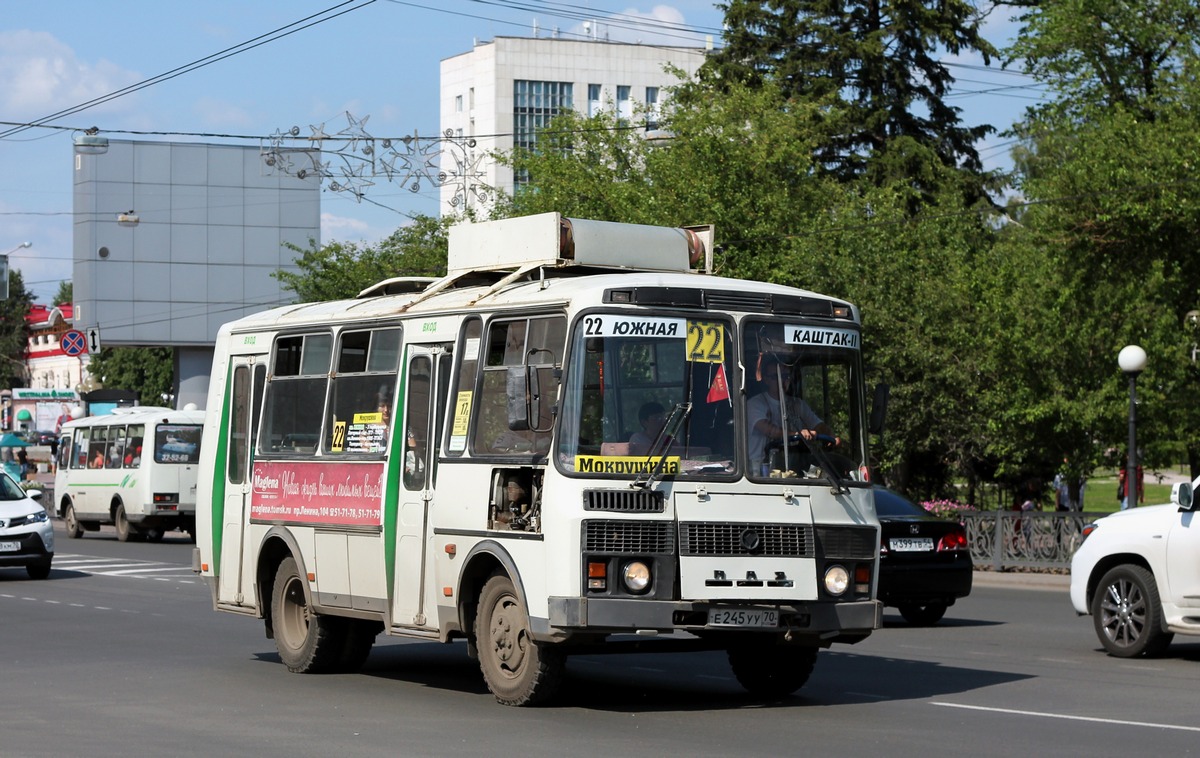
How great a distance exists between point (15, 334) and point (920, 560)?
13551cm

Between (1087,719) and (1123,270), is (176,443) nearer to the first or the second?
(1123,270)

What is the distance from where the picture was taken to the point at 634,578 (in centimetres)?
1104

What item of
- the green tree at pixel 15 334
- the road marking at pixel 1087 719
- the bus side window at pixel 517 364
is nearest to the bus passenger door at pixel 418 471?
the bus side window at pixel 517 364

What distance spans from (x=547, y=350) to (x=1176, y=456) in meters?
22.2

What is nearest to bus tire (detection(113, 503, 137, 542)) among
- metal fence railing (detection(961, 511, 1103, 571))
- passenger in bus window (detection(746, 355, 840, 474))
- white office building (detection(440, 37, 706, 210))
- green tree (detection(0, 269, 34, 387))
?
metal fence railing (detection(961, 511, 1103, 571))

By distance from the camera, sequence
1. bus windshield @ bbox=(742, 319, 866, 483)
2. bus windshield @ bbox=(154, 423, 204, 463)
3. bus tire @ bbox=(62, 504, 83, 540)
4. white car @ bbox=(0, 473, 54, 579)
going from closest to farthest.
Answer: bus windshield @ bbox=(742, 319, 866, 483) < white car @ bbox=(0, 473, 54, 579) < bus windshield @ bbox=(154, 423, 204, 463) < bus tire @ bbox=(62, 504, 83, 540)

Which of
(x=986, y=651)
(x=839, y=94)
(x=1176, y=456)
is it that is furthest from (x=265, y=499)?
(x=839, y=94)

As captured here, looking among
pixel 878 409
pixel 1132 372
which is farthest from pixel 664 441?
pixel 1132 372

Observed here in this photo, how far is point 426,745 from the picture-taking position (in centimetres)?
1012

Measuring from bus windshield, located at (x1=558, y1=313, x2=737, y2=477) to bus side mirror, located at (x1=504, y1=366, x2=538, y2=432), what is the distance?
0.92 feet

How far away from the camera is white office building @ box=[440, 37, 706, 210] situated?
133000 millimetres

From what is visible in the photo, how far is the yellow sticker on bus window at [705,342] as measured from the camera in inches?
454

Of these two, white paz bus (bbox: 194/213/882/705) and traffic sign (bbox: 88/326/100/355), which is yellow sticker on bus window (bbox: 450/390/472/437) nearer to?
white paz bus (bbox: 194/213/882/705)

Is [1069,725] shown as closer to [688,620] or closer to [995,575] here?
[688,620]
